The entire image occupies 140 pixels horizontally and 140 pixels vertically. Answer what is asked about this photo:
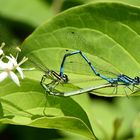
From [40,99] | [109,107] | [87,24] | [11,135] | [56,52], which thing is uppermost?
[87,24]

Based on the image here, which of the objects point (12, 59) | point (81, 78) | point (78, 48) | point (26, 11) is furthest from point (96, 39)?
point (26, 11)

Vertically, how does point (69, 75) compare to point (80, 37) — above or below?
below

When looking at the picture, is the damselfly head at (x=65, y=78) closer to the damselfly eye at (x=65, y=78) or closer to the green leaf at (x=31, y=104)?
the damselfly eye at (x=65, y=78)

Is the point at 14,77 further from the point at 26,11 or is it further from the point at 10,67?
the point at 26,11

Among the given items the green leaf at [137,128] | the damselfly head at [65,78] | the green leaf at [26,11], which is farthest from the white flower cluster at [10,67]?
the green leaf at [26,11]

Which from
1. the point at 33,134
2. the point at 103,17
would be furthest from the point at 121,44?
the point at 33,134

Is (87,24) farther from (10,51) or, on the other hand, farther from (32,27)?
(32,27)
